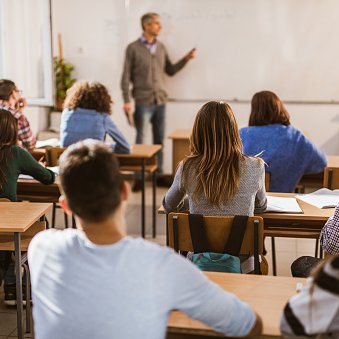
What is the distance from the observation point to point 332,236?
7.78 feet

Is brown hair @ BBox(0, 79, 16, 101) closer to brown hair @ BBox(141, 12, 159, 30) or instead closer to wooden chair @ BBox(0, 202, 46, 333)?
wooden chair @ BBox(0, 202, 46, 333)

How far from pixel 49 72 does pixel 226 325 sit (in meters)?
4.33

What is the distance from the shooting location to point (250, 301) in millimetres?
1771

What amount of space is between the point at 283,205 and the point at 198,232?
30.1 inches

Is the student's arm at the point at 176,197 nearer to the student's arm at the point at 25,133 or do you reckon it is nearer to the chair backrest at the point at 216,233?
the chair backrest at the point at 216,233

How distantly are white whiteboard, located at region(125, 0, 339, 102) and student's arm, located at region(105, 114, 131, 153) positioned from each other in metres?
2.32

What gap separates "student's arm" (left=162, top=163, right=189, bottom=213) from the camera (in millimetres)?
2628

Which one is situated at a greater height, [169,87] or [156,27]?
[156,27]

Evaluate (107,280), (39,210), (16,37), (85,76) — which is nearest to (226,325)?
(107,280)

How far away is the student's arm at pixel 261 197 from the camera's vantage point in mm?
2629

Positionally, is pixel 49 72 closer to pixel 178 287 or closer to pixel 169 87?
pixel 169 87

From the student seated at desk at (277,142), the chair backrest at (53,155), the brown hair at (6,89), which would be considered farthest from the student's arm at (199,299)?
the brown hair at (6,89)

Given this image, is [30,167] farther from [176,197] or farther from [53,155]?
[176,197]

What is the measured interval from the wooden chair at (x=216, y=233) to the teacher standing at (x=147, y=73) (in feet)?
13.1
